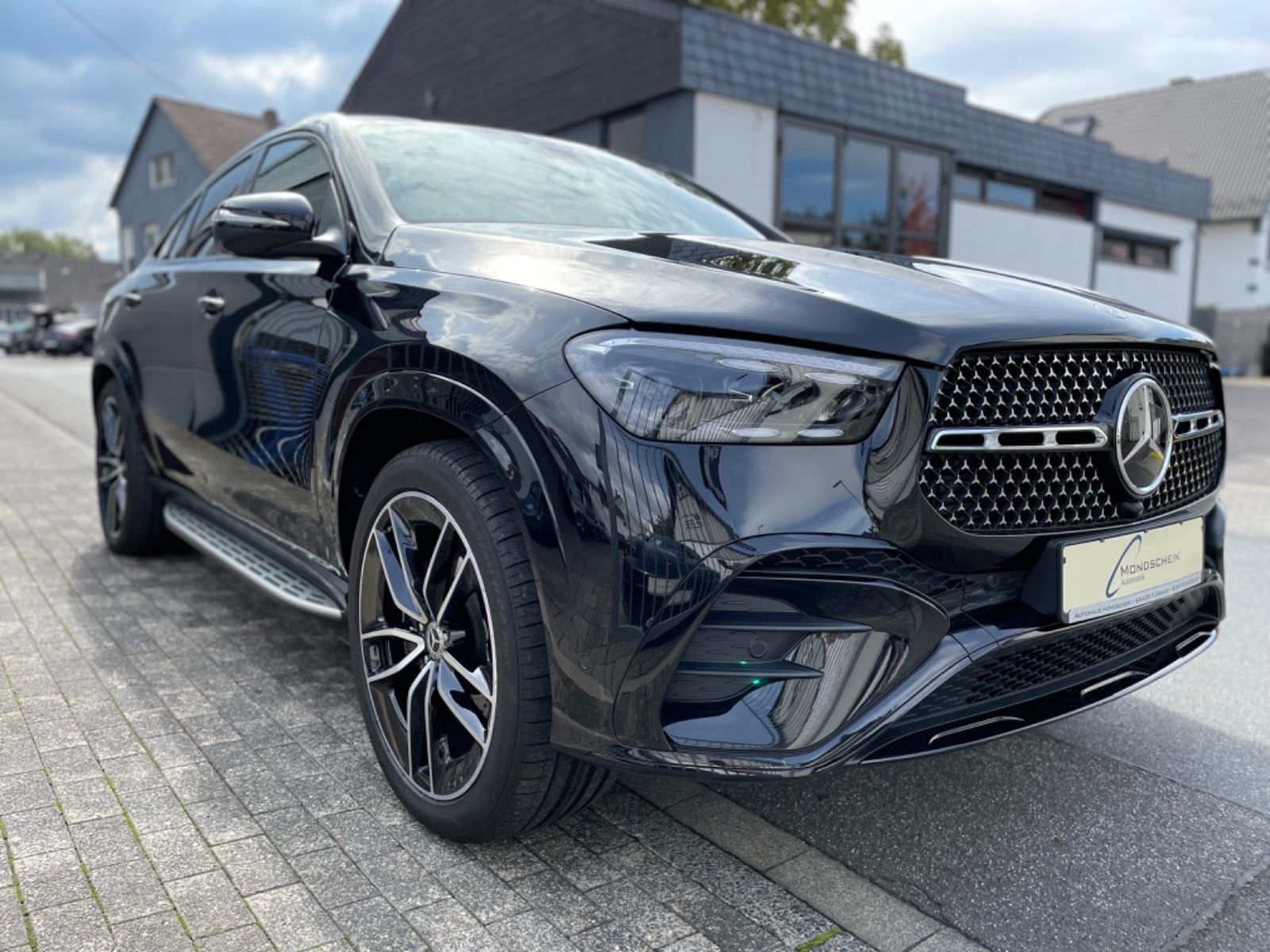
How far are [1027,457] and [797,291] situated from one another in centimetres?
52

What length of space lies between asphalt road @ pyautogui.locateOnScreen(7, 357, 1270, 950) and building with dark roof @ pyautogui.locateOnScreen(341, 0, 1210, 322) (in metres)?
7.81

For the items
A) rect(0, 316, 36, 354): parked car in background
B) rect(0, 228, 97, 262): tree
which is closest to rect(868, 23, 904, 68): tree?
rect(0, 316, 36, 354): parked car in background

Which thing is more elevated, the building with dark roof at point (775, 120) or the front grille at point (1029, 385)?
the building with dark roof at point (775, 120)

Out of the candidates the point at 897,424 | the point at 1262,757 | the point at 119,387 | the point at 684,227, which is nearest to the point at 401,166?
the point at 684,227

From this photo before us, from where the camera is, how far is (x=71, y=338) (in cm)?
2964

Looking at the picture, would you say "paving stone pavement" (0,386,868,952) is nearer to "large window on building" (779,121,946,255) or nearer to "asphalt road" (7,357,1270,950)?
"asphalt road" (7,357,1270,950)

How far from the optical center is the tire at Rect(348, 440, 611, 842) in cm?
192

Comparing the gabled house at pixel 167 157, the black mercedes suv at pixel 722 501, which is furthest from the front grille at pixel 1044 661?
the gabled house at pixel 167 157

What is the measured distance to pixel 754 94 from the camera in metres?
12.9

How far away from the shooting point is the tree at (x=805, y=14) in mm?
29297

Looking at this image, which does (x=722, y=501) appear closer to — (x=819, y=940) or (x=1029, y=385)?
(x=1029, y=385)

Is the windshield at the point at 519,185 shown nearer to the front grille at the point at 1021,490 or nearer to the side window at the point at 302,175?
the side window at the point at 302,175

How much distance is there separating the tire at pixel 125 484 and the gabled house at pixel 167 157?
101 feet

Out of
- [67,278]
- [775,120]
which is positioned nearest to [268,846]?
[775,120]
